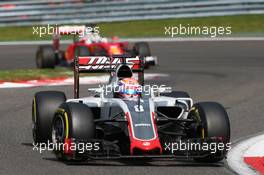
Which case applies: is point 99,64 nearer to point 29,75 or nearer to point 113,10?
point 29,75

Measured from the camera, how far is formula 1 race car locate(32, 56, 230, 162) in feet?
30.2

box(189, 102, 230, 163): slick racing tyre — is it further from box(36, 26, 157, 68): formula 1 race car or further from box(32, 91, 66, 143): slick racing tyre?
box(36, 26, 157, 68): formula 1 race car

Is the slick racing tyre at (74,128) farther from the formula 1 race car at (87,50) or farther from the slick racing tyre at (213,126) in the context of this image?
the formula 1 race car at (87,50)

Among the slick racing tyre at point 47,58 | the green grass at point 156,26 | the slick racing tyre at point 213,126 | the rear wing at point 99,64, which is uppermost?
the green grass at point 156,26

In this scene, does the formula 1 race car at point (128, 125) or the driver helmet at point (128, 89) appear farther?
the driver helmet at point (128, 89)

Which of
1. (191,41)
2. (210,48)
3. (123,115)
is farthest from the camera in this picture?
(191,41)

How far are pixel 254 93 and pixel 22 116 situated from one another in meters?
5.00

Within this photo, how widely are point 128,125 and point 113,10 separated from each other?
939 inches

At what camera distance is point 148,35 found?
32219 mm

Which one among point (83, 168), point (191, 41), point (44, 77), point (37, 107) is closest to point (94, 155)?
point (83, 168)

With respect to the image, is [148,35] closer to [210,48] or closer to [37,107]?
[210,48]

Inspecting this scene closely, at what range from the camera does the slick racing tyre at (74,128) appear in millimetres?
9273

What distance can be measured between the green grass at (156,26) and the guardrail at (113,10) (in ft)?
0.87

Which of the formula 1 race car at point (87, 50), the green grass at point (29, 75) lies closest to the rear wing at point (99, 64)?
the green grass at point (29, 75)
